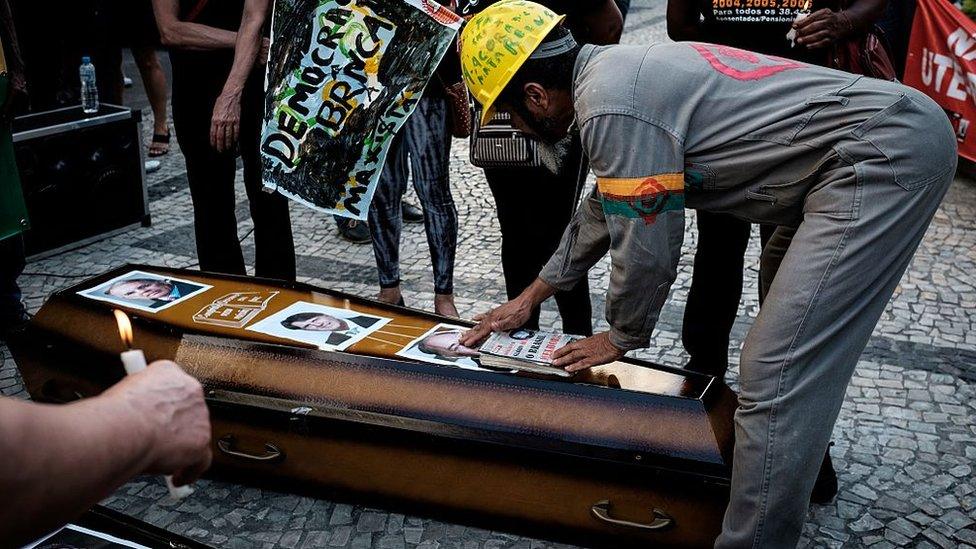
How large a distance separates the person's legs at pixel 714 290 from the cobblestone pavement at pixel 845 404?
0.21 metres

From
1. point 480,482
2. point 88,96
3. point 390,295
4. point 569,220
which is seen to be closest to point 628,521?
point 480,482

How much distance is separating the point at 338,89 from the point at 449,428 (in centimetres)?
159

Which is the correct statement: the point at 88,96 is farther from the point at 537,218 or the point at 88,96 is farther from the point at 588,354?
the point at 588,354

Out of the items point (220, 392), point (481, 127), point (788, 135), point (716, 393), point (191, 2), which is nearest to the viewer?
point (788, 135)

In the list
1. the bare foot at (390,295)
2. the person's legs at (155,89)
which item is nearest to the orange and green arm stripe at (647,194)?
the bare foot at (390,295)

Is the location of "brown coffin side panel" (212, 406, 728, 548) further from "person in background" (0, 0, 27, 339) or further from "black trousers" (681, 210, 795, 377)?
"person in background" (0, 0, 27, 339)

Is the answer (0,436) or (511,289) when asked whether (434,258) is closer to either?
(511,289)

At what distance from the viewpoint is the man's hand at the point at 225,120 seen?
344 cm

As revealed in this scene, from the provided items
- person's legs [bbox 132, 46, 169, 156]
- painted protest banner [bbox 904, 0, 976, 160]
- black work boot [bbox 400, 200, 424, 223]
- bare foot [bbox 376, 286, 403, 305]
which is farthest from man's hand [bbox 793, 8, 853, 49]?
person's legs [bbox 132, 46, 169, 156]

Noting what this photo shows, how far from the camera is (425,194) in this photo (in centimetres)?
372

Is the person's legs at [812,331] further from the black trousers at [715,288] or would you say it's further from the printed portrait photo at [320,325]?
the printed portrait photo at [320,325]

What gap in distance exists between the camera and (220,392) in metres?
2.67

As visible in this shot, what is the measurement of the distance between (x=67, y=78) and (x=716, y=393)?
589 cm

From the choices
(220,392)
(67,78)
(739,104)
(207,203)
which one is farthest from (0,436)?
(67,78)
